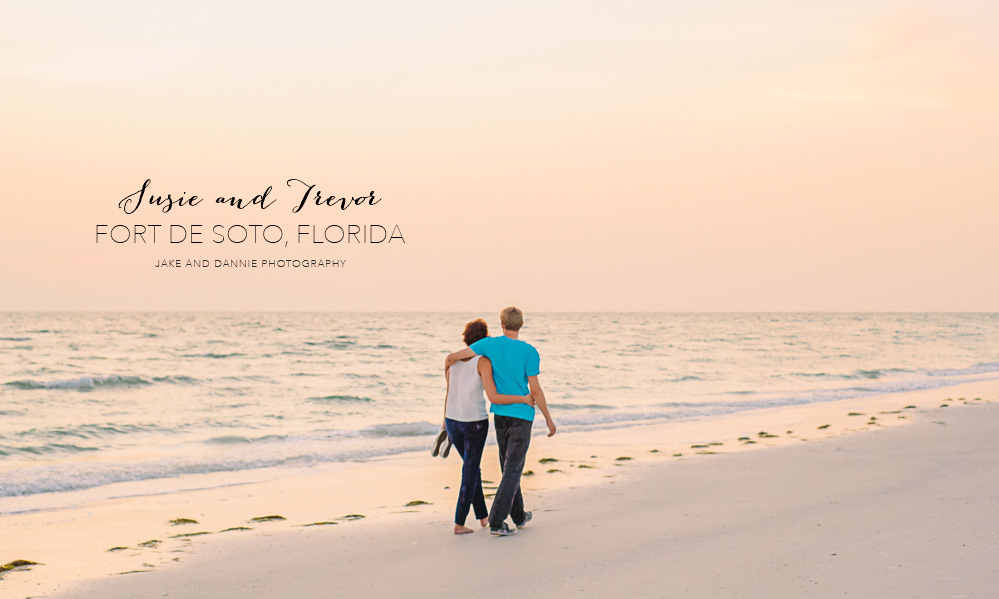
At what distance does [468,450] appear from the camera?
686 centimetres

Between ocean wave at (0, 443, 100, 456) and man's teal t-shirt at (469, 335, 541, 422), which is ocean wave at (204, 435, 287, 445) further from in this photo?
man's teal t-shirt at (469, 335, 541, 422)

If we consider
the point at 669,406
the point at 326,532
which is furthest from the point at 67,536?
the point at 669,406

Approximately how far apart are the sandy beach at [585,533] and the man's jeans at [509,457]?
Result: 250 mm

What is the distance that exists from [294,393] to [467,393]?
17081mm

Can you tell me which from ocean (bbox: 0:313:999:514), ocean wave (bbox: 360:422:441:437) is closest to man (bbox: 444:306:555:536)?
ocean (bbox: 0:313:999:514)

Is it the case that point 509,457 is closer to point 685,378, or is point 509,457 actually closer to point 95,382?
point 95,382

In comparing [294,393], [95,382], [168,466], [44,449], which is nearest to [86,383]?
[95,382]

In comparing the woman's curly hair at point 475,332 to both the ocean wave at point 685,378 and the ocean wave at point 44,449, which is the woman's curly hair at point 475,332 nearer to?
the ocean wave at point 44,449

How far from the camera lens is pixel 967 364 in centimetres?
3466

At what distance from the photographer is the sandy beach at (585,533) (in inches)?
212

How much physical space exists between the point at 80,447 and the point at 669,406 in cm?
1337

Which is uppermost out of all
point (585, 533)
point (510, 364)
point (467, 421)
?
point (510, 364)

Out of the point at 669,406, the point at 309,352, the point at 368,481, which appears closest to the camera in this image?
the point at 368,481

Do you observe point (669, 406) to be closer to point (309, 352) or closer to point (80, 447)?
point (80, 447)
